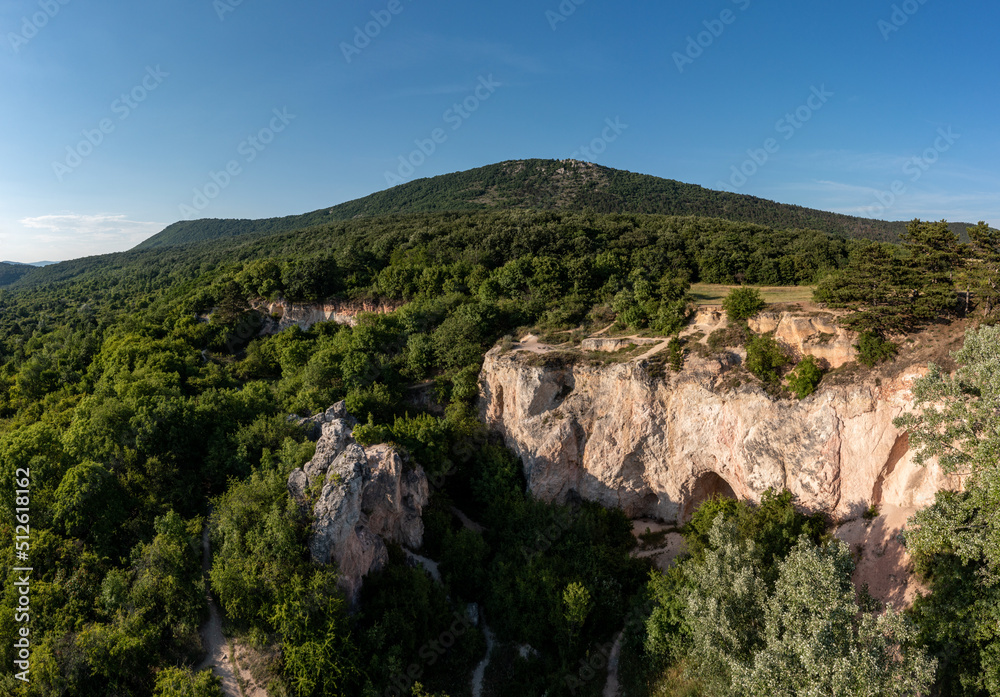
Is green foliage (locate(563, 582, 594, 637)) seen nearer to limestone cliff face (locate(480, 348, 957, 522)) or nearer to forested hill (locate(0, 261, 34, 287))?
limestone cliff face (locate(480, 348, 957, 522))

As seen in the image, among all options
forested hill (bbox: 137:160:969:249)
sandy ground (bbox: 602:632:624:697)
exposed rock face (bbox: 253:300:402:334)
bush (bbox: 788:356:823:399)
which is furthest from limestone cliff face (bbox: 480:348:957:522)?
forested hill (bbox: 137:160:969:249)

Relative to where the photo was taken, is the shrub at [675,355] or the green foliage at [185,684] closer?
the green foliage at [185,684]

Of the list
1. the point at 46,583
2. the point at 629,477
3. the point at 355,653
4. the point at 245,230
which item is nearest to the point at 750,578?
the point at 629,477

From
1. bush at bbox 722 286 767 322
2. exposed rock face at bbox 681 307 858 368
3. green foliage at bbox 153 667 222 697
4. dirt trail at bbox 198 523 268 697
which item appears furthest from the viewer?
bush at bbox 722 286 767 322

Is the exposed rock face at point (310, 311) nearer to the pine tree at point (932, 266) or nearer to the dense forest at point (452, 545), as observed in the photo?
the dense forest at point (452, 545)

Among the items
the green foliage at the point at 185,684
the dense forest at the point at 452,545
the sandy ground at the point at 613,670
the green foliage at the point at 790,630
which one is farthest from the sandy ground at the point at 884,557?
the green foliage at the point at 185,684
